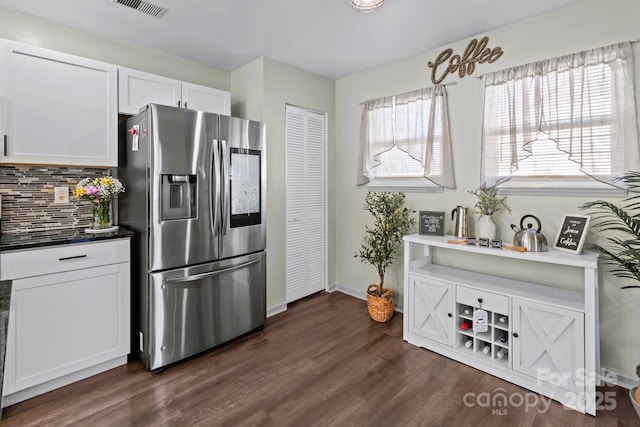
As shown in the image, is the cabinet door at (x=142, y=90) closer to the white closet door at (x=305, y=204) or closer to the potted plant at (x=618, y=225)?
the white closet door at (x=305, y=204)

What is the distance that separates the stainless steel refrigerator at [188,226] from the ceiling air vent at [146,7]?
0.72 metres

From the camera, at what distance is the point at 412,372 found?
249 centimetres

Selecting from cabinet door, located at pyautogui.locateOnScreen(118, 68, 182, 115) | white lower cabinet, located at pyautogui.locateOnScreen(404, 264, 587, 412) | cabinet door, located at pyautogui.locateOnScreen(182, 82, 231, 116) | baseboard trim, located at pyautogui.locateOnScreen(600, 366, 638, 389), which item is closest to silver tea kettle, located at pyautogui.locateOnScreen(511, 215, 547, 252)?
white lower cabinet, located at pyautogui.locateOnScreen(404, 264, 587, 412)

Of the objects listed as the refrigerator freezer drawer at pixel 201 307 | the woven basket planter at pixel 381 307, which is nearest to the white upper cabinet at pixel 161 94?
the refrigerator freezer drawer at pixel 201 307

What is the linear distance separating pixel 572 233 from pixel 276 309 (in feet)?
8.77

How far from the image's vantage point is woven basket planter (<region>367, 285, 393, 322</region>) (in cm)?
332

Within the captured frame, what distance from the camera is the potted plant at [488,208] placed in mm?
2746

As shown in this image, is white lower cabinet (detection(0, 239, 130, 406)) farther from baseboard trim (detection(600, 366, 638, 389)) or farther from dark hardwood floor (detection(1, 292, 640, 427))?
baseboard trim (detection(600, 366, 638, 389))

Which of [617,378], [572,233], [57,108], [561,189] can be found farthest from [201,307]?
[617,378]

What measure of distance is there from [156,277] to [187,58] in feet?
7.38

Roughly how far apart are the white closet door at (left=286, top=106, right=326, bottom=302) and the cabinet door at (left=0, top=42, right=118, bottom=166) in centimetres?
169

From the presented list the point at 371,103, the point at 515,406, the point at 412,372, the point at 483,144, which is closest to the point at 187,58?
the point at 371,103

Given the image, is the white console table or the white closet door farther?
the white closet door

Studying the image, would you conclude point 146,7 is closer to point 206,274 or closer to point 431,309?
point 206,274
